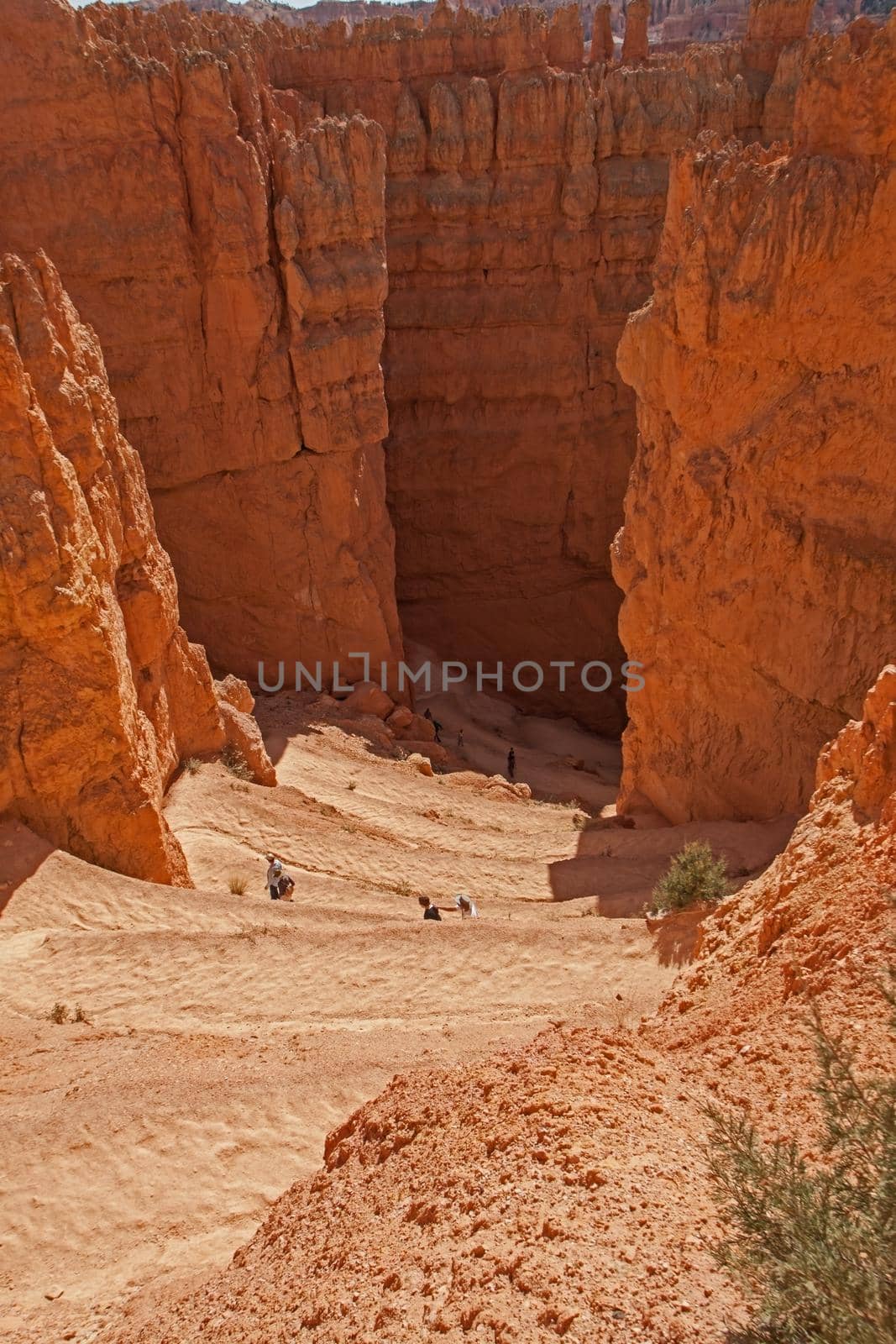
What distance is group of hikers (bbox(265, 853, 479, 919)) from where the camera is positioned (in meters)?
10.6

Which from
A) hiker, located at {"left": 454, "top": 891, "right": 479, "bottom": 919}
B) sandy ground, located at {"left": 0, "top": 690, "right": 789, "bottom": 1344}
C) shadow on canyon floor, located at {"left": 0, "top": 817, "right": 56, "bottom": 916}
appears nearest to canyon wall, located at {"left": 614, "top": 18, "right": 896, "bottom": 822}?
sandy ground, located at {"left": 0, "top": 690, "right": 789, "bottom": 1344}

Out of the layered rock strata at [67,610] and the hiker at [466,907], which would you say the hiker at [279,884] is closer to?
the layered rock strata at [67,610]

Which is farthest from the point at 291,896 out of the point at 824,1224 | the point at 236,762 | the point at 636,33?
the point at 636,33

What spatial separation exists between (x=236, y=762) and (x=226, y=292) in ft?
24.7

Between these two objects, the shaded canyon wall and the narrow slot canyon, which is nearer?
the narrow slot canyon

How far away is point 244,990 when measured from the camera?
8.37m

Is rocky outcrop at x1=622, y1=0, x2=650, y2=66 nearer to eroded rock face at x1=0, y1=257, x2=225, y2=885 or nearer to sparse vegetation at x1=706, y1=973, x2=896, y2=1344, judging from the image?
eroded rock face at x1=0, y1=257, x2=225, y2=885

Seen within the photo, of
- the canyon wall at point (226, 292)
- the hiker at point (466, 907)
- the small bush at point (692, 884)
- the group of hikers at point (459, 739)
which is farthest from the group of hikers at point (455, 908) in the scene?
the canyon wall at point (226, 292)

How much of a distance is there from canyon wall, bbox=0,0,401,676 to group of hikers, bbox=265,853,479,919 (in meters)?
7.55

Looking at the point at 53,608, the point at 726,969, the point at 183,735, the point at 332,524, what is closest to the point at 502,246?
the point at 332,524

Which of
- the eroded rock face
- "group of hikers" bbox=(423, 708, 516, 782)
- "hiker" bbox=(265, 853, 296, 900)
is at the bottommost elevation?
"group of hikers" bbox=(423, 708, 516, 782)

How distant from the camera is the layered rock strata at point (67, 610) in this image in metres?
8.80

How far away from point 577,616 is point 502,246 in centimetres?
822

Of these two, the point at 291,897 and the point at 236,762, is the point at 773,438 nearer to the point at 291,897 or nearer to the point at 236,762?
the point at 291,897
